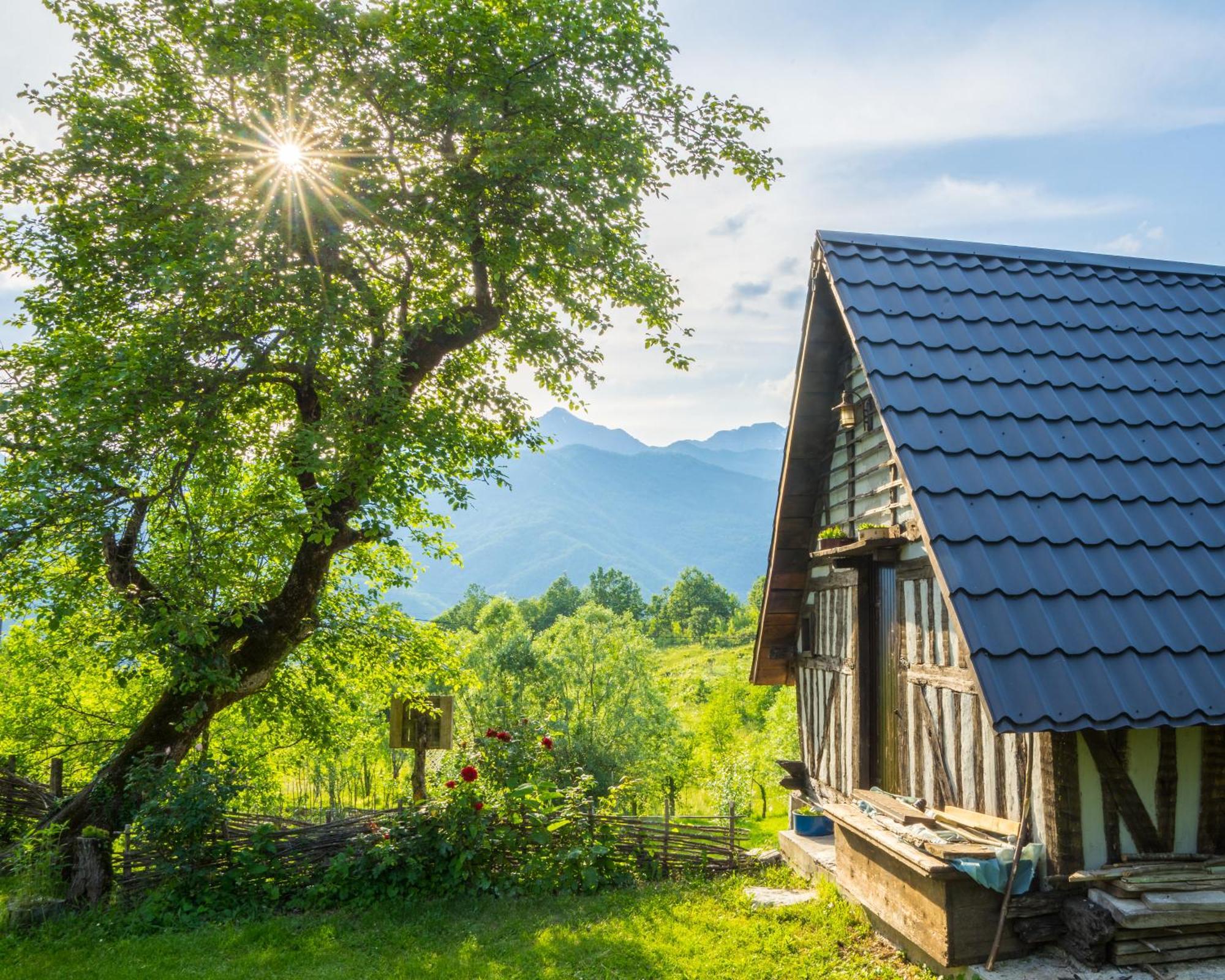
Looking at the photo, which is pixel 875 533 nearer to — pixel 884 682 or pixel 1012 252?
pixel 884 682

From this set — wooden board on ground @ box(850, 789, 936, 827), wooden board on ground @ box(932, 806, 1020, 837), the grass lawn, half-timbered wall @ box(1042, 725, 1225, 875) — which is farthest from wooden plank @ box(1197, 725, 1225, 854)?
the grass lawn

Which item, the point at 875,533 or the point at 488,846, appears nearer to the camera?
the point at 875,533

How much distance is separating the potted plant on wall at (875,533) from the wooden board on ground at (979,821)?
232cm

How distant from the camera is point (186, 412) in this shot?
783 centimetres

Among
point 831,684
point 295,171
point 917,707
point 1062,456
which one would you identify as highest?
point 295,171

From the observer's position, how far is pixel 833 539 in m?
7.58

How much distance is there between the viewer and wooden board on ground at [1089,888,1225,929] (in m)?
4.62

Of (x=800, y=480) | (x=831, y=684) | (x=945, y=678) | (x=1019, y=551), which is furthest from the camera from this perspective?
(x=800, y=480)

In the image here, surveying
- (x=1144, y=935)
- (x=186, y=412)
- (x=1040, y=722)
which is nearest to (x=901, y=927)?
(x=1144, y=935)

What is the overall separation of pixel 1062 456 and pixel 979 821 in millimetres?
2913

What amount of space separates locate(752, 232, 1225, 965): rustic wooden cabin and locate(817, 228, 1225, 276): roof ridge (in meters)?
0.03

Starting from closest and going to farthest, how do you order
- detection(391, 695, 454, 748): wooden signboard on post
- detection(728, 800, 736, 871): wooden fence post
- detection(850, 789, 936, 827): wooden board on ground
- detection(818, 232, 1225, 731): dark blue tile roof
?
detection(818, 232, 1225, 731): dark blue tile roof, detection(850, 789, 936, 827): wooden board on ground, detection(728, 800, 736, 871): wooden fence post, detection(391, 695, 454, 748): wooden signboard on post

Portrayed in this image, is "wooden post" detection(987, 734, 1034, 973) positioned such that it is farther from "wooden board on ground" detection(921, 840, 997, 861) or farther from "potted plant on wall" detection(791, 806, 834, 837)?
"potted plant on wall" detection(791, 806, 834, 837)

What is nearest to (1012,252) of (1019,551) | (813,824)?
(1019,551)
